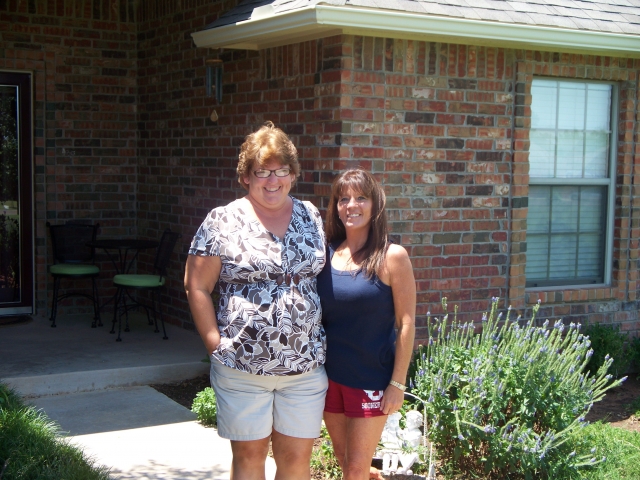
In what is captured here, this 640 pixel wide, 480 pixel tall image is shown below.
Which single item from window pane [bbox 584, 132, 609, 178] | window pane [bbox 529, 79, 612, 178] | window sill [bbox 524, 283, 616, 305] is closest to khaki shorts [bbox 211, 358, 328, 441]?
window sill [bbox 524, 283, 616, 305]

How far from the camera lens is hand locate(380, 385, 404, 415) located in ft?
11.7

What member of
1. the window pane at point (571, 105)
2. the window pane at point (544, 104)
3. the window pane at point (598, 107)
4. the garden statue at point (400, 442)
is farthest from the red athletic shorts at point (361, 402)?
the window pane at point (598, 107)

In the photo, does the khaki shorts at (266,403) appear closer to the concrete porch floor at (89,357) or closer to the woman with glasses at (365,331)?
the woman with glasses at (365,331)

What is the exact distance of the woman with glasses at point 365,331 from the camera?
3.58 meters

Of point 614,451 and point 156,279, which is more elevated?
point 156,279

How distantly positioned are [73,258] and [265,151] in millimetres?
5365

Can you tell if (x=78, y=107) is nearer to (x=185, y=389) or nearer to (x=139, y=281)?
(x=139, y=281)

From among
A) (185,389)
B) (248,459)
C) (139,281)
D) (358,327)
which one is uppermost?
(358,327)

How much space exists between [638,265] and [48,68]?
592 cm

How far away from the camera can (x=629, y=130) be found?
7207mm

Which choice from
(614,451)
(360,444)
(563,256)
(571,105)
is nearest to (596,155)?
(571,105)

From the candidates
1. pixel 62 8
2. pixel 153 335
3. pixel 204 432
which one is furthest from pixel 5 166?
pixel 204 432

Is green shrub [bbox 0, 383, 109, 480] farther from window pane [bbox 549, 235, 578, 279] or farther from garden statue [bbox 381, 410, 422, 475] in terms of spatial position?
window pane [bbox 549, 235, 578, 279]

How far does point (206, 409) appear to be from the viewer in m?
5.62
